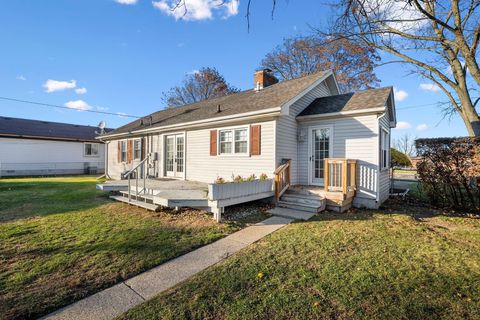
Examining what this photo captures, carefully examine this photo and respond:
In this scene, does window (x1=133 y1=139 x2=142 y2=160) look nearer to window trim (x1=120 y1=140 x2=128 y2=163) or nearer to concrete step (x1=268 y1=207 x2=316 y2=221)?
window trim (x1=120 y1=140 x2=128 y2=163)

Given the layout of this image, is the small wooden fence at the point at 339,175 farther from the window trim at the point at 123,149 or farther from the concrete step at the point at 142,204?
the window trim at the point at 123,149

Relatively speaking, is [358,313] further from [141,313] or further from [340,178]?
[340,178]

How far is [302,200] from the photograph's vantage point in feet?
23.5

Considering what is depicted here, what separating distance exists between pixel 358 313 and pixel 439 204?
7495 mm

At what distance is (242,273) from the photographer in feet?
10.9

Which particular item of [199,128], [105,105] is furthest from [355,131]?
[105,105]

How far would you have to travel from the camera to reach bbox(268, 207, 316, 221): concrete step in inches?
248

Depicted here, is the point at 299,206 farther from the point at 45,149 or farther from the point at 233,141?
the point at 45,149

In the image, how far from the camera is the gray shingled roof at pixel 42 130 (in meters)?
20.0

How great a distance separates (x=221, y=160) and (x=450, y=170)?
7.40 m

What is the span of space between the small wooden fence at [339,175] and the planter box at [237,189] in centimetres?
177

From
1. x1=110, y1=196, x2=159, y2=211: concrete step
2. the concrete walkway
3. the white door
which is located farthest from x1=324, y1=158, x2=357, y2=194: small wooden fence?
x1=110, y1=196, x2=159, y2=211: concrete step

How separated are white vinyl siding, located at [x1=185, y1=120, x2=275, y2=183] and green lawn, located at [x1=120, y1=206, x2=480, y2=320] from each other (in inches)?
139

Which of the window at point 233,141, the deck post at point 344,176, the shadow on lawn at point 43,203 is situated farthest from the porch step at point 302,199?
the shadow on lawn at point 43,203
